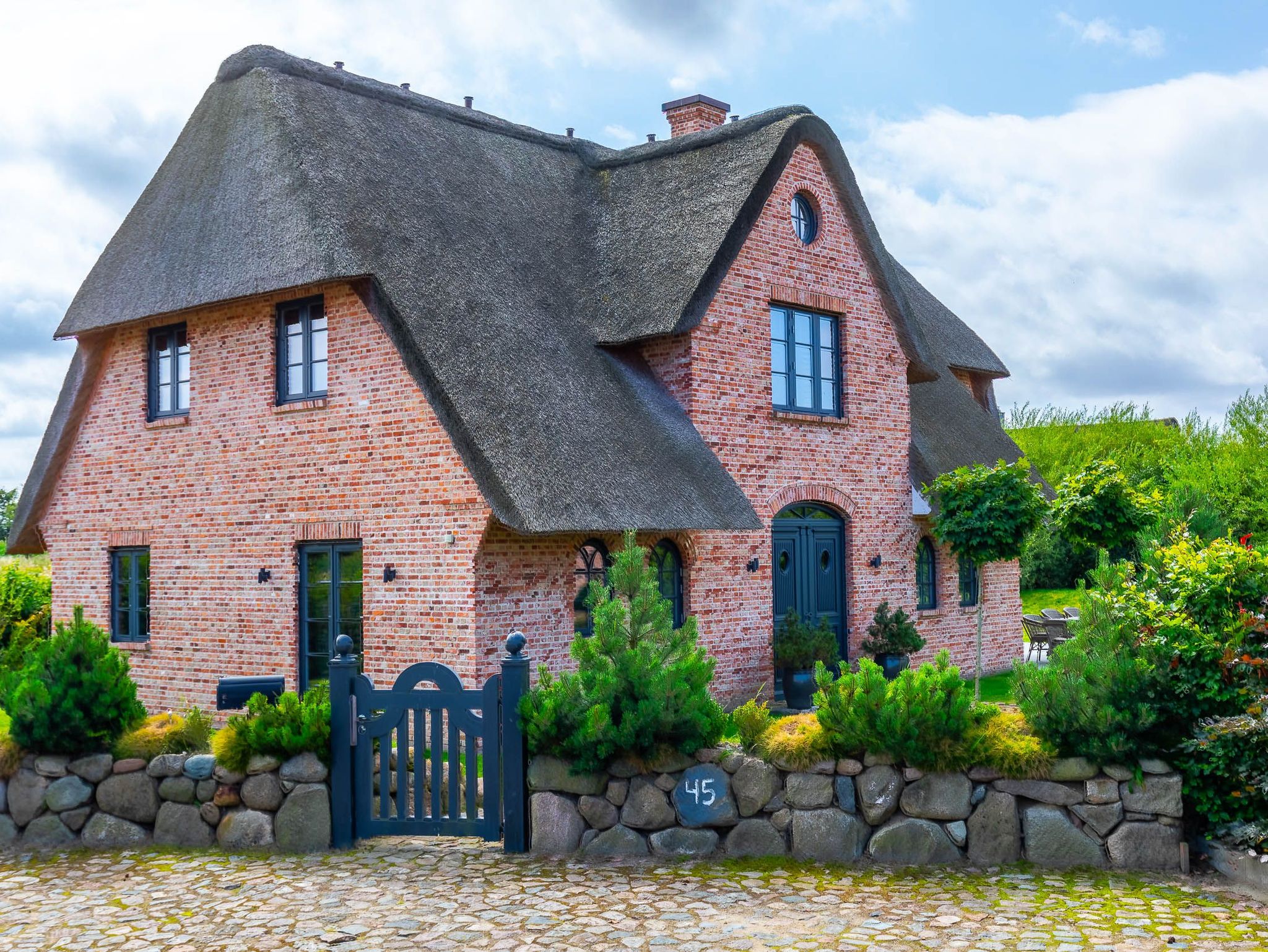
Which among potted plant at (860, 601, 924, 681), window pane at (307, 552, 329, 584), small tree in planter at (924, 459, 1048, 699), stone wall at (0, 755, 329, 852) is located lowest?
stone wall at (0, 755, 329, 852)

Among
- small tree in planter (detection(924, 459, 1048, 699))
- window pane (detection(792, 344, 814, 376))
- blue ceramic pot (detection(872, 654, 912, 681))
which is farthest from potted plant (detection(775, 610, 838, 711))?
window pane (detection(792, 344, 814, 376))

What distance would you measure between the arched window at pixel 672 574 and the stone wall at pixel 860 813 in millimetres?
5867

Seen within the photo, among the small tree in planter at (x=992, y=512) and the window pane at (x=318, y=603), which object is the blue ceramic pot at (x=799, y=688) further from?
the window pane at (x=318, y=603)

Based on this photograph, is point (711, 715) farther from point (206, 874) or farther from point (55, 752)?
point (55, 752)

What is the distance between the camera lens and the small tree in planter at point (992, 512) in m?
15.8

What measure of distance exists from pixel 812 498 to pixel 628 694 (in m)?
8.10

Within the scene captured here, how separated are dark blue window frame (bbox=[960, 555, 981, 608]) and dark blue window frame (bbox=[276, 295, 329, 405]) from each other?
1087 centimetres

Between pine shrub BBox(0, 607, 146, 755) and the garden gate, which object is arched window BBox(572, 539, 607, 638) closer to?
the garden gate

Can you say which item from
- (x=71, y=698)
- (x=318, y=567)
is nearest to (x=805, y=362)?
(x=318, y=567)

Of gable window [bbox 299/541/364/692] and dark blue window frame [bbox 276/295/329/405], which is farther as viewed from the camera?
dark blue window frame [bbox 276/295/329/405]

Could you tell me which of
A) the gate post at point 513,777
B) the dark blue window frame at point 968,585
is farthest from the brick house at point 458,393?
the gate post at point 513,777

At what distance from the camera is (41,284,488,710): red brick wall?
12.5 meters

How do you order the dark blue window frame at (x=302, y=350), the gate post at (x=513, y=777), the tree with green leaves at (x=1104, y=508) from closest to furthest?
the gate post at (x=513, y=777) < the dark blue window frame at (x=302, y=350) < the tree with green leaves at (x=1104, y=508)

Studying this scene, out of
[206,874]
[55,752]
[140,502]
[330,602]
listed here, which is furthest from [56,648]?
[140,502]
